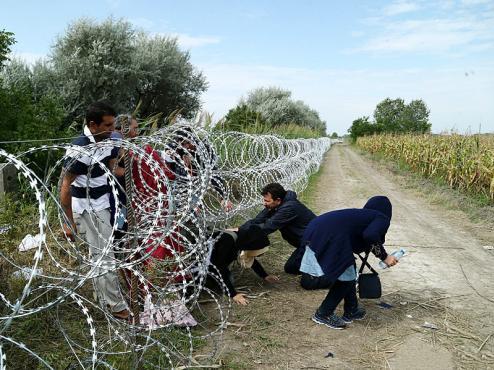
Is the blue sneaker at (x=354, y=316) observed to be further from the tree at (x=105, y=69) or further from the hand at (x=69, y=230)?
the tree at (x=105, y=69)

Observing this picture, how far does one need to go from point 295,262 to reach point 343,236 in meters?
1.12

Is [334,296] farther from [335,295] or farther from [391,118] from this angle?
[391,118]

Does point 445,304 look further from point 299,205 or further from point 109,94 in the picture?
point 109,94

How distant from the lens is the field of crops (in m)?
11.0

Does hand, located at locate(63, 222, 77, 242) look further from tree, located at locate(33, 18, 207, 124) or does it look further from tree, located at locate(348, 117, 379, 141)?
tree, located at locate(348, 117, 379, 141)

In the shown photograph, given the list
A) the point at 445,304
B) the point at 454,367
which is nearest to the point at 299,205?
the point at 445,304

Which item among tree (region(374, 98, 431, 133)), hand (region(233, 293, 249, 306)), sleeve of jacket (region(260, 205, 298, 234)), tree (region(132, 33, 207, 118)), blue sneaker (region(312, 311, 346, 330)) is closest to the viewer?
blue sneaker (region(312, 311, 346, 330))

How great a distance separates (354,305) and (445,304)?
3.52ft

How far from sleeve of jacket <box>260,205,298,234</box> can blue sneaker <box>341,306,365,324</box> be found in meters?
1.13

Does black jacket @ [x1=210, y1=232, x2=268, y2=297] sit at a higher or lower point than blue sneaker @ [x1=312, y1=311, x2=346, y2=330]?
higher

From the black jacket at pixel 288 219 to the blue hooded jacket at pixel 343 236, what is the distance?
71 centimetres

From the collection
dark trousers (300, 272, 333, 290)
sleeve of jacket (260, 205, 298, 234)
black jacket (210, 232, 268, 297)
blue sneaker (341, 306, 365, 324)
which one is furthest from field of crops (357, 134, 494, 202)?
black jacket (210, 232, 268, 297)

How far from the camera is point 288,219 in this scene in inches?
185

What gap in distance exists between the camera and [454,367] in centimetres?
327
